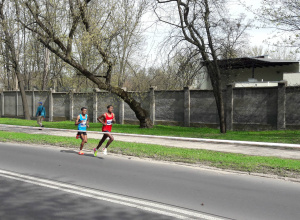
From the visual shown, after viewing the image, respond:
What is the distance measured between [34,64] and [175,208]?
39.2 metres

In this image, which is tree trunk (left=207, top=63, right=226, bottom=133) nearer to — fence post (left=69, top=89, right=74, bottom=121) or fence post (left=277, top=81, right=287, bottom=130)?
fence post (left=277, top=81, right=287, bottom=130)

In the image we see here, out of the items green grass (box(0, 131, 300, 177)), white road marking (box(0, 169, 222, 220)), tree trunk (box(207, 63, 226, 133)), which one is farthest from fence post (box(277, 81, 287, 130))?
white road marking (box(0, 169, 222, 220))

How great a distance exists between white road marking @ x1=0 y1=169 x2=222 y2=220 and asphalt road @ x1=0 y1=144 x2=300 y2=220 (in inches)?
2.2

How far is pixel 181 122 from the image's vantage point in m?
21.7

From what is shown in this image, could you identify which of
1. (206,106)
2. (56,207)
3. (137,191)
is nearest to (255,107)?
(206,106)

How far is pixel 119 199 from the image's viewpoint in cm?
568

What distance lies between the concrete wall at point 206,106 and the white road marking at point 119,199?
47.6ft

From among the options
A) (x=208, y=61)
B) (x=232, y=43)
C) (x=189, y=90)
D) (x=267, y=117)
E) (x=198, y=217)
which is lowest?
(x=198, y=217)

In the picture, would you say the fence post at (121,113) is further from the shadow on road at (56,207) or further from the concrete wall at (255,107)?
the shadow on road at (56,207)

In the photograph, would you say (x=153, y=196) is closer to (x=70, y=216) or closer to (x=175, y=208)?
(x=175, y=208)

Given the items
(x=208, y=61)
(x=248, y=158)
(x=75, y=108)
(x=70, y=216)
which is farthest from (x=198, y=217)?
(x=75, y=108)

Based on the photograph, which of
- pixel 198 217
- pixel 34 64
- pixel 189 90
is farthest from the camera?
pixel 34 64

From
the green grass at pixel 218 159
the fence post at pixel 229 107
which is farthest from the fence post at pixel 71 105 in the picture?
the green grass at pixel 218 159

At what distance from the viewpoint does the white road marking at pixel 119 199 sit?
4.91 metres
